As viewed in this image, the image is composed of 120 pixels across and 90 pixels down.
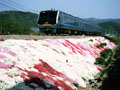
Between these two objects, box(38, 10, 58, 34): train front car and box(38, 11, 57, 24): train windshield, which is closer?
box(38, 10, 58, 34): train front car

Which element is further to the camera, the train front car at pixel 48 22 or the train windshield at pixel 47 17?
the train windshield at pixel 47 17

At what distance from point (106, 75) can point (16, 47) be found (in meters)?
9.33

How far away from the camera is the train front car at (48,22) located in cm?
2677

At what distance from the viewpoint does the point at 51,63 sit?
13656 mm

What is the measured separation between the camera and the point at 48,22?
27.0 m

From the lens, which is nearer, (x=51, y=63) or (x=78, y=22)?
(x=51, y=63)

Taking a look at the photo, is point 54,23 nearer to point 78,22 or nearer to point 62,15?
point 62,15

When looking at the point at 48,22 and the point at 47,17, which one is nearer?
the point at 48,22

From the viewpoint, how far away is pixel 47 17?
90.0 feet

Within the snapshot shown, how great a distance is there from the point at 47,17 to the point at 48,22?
94cm

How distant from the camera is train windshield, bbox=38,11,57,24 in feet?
88.6

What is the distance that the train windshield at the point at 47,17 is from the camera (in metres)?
27.0

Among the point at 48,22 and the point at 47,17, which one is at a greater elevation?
the point at 47,17

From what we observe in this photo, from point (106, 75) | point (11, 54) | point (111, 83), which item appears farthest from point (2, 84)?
point (106, 75)
